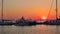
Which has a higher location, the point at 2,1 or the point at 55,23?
the point at 2,1

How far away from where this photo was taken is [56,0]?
95.9 metres

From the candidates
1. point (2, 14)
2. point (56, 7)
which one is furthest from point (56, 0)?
point (2, 14)

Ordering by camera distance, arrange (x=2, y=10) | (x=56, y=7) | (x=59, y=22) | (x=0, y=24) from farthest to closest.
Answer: (x=59, y=22), (x=0, y=24), (x=2, y=10), (x=56, y=7)

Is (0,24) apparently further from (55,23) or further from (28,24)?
(55,23)

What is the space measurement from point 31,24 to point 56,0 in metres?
52.3

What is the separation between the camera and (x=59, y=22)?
458 feet

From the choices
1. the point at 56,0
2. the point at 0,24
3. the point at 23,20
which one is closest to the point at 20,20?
the point at 23,20

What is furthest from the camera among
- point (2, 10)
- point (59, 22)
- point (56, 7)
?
point (59, 22)

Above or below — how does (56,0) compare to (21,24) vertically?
above

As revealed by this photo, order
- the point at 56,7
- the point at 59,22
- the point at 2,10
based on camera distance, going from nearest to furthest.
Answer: the point at 56,7, the point at 2,10, the point at 59,22

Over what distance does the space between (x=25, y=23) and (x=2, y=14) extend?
44524mm

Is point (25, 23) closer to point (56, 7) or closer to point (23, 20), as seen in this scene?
point (23, 20)

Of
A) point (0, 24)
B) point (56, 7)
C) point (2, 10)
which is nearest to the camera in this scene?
point (56, 7)

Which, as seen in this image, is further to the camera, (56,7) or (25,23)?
(25,23)
